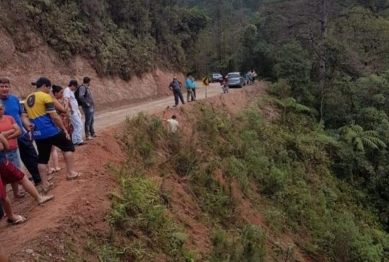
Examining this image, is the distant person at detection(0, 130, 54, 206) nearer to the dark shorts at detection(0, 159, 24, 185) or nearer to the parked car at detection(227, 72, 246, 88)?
the dark shorts at detection(0, 159, 24, 185)

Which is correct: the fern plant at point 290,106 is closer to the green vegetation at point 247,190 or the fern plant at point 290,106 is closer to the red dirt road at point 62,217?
the green vegetation at point 247,190

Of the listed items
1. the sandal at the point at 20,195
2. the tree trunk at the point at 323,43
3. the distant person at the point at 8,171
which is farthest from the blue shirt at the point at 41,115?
the tree trunk at the point at 323,43

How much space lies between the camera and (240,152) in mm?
14836

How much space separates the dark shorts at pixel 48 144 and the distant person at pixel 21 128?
34cm

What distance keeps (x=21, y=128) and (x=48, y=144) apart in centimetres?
61

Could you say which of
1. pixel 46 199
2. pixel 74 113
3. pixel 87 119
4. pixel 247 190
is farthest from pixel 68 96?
pixel 247 190

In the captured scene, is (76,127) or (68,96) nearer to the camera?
(68,96)

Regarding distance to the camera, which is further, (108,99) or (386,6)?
(386,6)

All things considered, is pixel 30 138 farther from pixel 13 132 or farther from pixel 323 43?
pixel 323 43

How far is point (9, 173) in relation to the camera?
5.39m

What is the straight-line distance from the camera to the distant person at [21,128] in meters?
6.16

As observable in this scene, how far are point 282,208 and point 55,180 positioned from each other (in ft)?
27.3

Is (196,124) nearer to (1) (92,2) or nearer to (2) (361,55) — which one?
(1) (92,2)

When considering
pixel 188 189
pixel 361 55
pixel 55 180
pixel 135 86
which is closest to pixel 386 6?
pixel 361 55
